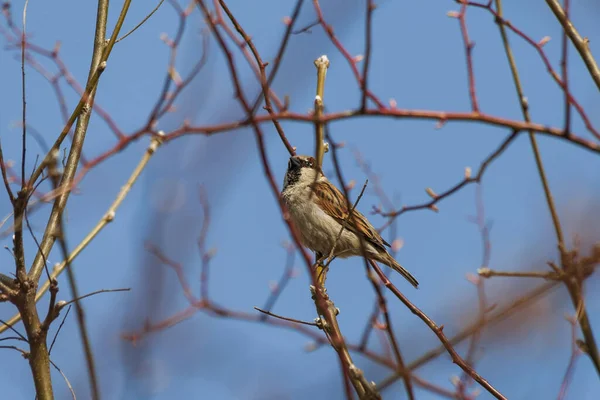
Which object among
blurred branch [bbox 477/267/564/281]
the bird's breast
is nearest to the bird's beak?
the bird's breast

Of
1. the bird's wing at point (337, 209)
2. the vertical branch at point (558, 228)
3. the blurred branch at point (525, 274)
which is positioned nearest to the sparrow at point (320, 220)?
the bird's wing at point (337, 209)

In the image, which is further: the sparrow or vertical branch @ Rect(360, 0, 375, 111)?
the sparrow

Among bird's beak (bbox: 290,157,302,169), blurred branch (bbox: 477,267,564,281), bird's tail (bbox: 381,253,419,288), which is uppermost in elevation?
bird's beak (bbox: 290,157,302,169)

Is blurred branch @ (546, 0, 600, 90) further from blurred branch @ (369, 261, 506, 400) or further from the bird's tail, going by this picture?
the bird's tail

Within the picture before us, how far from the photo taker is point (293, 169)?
22.3 ft

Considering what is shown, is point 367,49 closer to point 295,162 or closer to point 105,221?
point 105,221

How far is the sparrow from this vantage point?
6445 millimetres

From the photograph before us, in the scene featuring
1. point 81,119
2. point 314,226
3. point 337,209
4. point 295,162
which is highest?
point 295,162

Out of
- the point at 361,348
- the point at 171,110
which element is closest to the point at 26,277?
the point at 171,110

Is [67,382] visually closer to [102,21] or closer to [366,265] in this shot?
[366,265]

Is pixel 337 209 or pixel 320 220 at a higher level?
pixel 337 209

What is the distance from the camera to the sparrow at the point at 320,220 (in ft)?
21.1

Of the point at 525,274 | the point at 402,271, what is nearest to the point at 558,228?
the point at 525,274

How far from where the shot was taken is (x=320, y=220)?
6.49 metres
